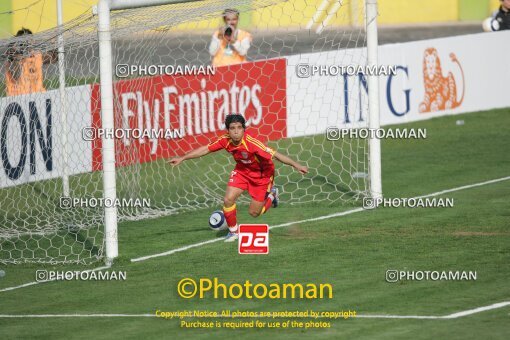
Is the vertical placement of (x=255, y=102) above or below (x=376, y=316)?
above

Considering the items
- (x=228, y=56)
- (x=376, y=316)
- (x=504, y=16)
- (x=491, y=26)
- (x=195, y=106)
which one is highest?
(x=504, y=16)

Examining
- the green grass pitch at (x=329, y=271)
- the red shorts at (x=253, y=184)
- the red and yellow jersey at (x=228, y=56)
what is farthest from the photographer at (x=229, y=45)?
the red shorts at (x=253, y=184)

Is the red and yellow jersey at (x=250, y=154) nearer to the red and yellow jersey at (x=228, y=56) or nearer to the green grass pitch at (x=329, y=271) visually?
the green grass pitch at (x=329, y=271)

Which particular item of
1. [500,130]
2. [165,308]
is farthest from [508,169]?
[165,308]

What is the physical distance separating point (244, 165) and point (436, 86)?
397 inches

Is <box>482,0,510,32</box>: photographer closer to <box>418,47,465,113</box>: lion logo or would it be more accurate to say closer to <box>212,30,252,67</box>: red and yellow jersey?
<box>418,47,465,113</box>: lion logo

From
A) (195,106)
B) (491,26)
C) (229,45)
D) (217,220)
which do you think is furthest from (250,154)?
(491,26)

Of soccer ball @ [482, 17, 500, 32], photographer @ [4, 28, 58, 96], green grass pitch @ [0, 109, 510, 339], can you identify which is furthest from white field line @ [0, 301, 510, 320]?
soccer ball @ [482, 17, 500, 32]

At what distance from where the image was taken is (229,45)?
2075 centimetres

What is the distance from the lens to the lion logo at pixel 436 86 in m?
23.2

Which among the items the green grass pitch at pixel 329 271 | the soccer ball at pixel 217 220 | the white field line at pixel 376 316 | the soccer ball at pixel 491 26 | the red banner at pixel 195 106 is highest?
the soccer ball at pixel 491 26

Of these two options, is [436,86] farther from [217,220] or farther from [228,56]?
[217,220]

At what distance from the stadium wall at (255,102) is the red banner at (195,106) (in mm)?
18

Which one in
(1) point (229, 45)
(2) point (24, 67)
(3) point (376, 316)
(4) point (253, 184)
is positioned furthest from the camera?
(1) point (229, 45)
